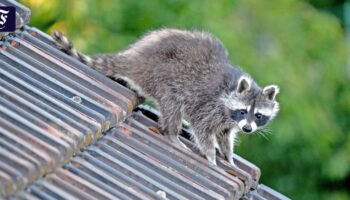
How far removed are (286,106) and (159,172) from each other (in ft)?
19.2

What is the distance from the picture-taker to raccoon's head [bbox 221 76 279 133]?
6.83m

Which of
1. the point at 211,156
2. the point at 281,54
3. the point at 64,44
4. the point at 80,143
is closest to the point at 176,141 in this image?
the point at 211,156

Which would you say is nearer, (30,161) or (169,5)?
(30,161)

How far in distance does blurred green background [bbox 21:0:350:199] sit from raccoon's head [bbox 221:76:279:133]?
2969mm

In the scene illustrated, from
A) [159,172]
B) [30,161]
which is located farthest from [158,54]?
[30,161]

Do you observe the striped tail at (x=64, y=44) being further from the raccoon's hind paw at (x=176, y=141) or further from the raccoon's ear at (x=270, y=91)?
the raccoon's ear at (x=270, y=91)

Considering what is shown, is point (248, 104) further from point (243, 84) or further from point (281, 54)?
point (281, 54)

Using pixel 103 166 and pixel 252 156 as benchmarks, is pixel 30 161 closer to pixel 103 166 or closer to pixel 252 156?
pixel 103 166

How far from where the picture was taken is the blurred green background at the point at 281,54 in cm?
1007

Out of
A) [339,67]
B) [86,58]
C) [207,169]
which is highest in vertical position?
[339,67]

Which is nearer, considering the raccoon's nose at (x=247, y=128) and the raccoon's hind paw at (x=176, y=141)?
the raccoon's hind paw at (x=176, y=141)

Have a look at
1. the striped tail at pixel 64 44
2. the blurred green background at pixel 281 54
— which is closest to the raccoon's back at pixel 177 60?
the striped tail at pixel 64 44

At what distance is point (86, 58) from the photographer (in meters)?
6.06

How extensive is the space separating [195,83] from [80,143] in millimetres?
2039
